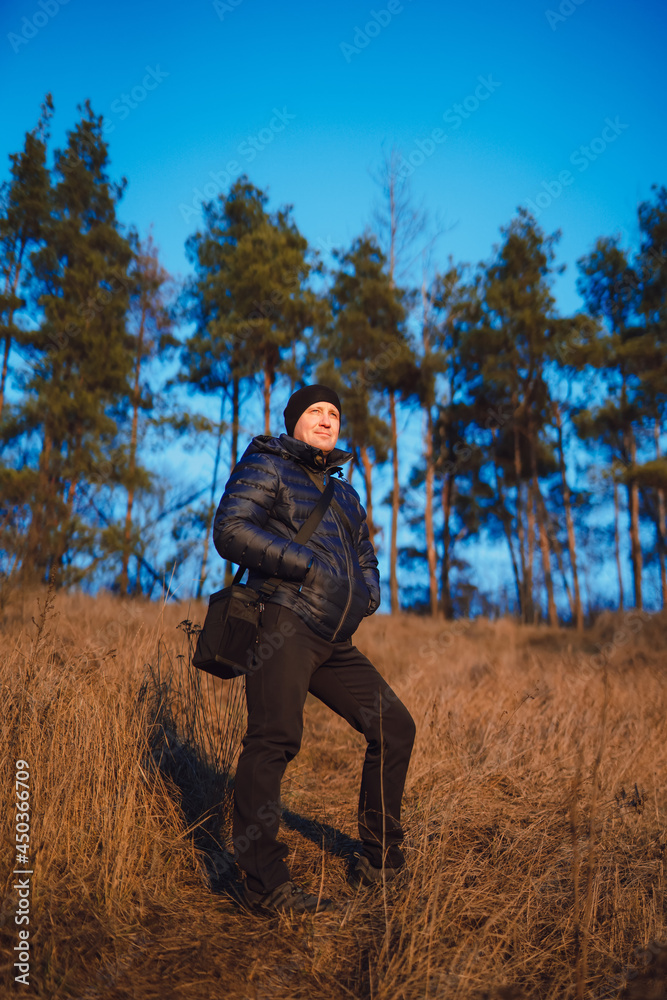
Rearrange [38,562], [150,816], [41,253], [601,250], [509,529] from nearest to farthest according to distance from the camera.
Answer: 1. [150,816]
2. [38,562]
3. [41,253]
4. [601,250]
5. [509,529]

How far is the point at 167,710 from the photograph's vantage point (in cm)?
329

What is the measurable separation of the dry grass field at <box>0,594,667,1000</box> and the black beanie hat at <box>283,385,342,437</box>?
146 cm

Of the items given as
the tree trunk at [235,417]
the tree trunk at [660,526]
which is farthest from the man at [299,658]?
the tree trunk at [660,526]

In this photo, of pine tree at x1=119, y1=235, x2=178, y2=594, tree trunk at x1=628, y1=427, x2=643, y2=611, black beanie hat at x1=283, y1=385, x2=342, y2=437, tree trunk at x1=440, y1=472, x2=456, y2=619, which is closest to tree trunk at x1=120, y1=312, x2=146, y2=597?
pine tree at x1=119, y1=235, x2=178, y2=594

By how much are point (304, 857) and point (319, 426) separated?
6.58 feet

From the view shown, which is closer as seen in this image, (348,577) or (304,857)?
(348,577)

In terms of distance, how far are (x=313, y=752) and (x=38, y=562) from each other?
412cm

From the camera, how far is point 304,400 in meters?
2.76

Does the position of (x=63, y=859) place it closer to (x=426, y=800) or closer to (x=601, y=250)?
(x=426, y=800)

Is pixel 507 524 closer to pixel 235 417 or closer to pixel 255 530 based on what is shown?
pixel 235 417

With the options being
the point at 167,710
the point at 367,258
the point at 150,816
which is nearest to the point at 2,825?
A: the point at 150,816

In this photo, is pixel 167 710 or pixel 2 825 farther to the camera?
pixel 167 710

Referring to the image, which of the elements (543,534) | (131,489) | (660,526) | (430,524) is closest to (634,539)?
(543,534)

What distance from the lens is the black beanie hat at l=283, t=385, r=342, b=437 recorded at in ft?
9.02
